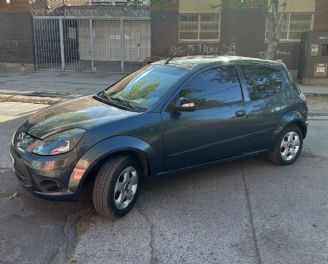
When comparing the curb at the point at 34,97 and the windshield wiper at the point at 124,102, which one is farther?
the curb at the point at 34,97

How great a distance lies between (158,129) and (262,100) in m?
1.68

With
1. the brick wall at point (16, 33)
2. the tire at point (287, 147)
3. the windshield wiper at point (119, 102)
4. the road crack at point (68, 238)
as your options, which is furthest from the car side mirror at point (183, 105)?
the brick wall at point (16, 33)

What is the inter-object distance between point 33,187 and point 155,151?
125cm

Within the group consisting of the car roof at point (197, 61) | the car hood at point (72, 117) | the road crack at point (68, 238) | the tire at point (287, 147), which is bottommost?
the road crack at point (68, 238)

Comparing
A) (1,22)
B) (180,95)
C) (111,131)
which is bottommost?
(111,131)

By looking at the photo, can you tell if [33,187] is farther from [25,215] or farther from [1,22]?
[1,22]

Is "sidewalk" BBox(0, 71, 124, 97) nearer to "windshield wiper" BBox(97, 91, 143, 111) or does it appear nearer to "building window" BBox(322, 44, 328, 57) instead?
"windshield wiper" BBox(97, 91, 143, 111)

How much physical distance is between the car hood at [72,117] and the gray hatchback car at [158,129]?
0.03 ft

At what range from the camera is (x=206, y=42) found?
50.9ft

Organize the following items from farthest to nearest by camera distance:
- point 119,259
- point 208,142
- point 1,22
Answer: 1. point 1,22
2. point 208,142
3. point 119,259

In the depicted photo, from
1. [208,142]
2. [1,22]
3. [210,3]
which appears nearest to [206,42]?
[210,3]

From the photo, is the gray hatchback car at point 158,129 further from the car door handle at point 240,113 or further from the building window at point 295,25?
the building window at point 295,25

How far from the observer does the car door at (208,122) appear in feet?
13.1

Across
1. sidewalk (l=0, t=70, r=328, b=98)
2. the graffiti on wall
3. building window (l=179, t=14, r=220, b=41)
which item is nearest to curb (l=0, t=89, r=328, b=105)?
sidewalk (l=0, t=70, r=328, b=98)
